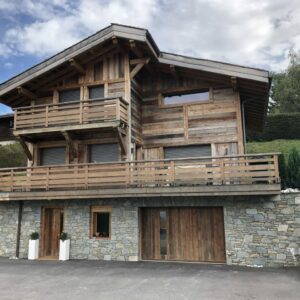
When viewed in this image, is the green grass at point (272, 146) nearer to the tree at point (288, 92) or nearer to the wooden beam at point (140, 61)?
the tree at point (288, 92)

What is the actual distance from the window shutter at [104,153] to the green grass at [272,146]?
668 inches

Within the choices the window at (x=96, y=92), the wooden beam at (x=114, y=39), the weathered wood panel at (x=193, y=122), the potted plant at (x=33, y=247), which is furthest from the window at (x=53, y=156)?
the wooden beam at (x=114, y=39)

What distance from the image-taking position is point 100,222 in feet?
46.3

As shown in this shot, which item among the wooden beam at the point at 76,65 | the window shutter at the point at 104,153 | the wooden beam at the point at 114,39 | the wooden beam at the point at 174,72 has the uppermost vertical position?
the wooden beam at the point at 114,39

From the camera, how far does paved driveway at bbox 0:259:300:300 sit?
839cm

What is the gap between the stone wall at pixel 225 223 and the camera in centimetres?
1181

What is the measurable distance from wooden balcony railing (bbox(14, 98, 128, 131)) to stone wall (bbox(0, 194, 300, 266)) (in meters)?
3.42

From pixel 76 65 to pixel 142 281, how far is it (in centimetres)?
1000

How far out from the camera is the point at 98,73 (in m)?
15.7

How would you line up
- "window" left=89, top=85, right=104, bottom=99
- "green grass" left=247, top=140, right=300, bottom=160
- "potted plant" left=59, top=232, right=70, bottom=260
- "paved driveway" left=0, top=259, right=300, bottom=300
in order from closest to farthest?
"paved driveway" left=0, top=259, right=300, bottom=300 → "potted plant" left=59, top=232, right=70, bottom=260 → "window" left=89, top=85, right=104, bottom=99 → "green grass" left=247, top=140, right=300, bottom=160

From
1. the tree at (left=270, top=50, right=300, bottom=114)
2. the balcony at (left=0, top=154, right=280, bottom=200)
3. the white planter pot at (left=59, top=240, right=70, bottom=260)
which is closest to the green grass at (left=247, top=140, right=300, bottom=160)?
the tree at (left=270, top=50, right=300, bottom=114)

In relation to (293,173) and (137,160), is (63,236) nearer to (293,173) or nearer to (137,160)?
(137,160)

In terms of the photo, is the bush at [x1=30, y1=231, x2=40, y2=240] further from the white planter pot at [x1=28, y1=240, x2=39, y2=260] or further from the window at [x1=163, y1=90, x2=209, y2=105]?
the window at [x1=163, y1=90, x2=209, y2=105]

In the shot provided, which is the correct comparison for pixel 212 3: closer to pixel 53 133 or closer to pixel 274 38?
pixel 53 133
